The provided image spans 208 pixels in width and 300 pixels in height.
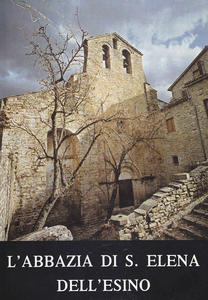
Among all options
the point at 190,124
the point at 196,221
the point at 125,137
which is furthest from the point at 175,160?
the point at 196,221

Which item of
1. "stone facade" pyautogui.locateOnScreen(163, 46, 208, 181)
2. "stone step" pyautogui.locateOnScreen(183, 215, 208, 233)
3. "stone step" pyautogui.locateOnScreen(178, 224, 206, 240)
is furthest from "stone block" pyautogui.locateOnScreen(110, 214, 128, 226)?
"stone facade" pyautogui.locateOnScreen(163, 46, 208, 181)

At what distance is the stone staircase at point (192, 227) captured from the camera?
347 cm

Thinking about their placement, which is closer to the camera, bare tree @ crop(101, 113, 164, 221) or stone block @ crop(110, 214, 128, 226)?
stone block @ crop(110, 214, 128, 226)

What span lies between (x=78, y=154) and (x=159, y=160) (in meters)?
6.35

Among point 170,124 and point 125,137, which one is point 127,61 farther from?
point 125,137

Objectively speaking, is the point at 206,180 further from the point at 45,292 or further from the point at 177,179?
the point at 45,292

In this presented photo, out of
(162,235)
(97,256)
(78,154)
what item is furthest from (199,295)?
(78,154)

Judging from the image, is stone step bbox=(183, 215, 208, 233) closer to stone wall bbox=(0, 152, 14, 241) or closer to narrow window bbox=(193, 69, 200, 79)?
stone wall bbox=(0, 152, 14, 241)

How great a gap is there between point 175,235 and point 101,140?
597cm

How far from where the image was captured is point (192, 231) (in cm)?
355

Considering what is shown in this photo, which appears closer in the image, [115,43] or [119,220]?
[119,220]

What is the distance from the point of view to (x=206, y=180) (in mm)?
4855

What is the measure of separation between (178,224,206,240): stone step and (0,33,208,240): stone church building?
13.5 ft

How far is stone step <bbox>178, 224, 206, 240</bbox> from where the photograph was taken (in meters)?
3.35
